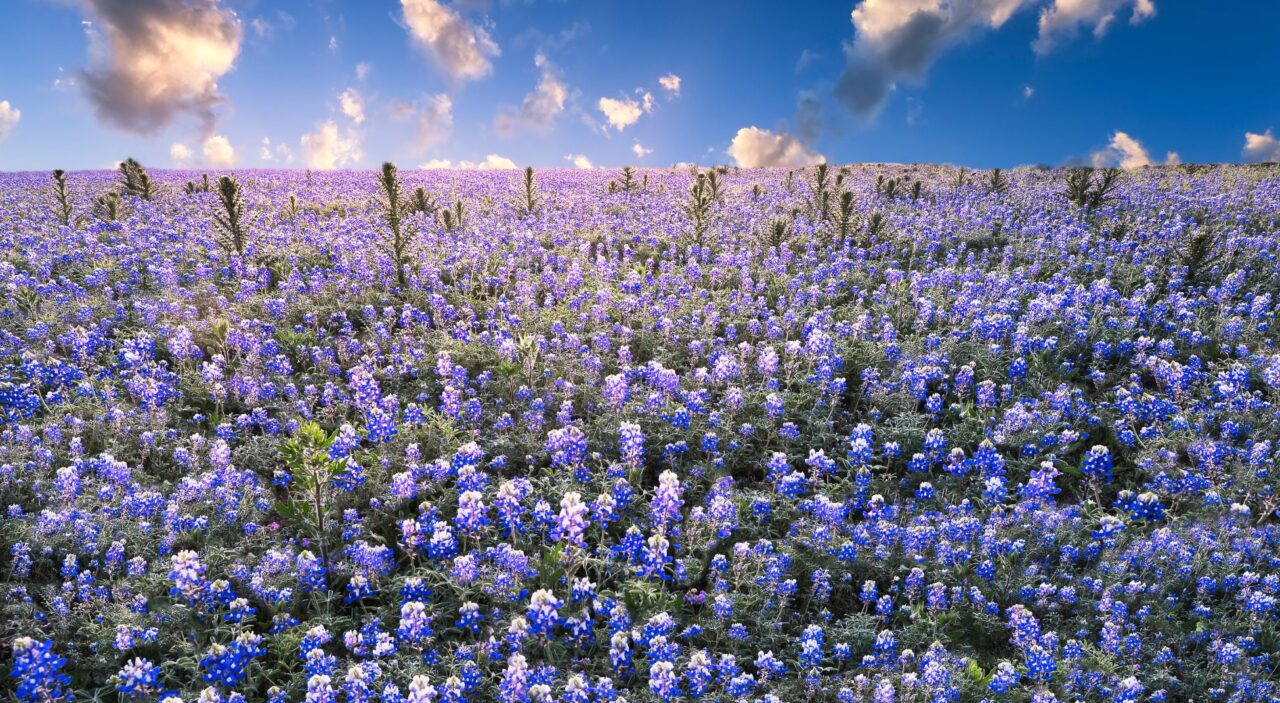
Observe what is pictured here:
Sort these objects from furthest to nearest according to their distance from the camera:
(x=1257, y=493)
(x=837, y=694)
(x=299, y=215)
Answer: (x=299, y=215) → (x=1257, y=493) → (x=837, y=694)

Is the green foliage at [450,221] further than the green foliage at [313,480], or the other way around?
the green foliage at [450,221]

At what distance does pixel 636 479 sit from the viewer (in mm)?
5996

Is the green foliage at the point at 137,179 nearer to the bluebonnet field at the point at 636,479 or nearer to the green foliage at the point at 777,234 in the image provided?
the bluebonnet field at the point at 636,479

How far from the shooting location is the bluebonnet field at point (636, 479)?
4336mm

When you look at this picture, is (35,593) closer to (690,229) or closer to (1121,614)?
(1121,614)

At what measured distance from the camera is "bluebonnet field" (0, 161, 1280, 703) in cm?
434

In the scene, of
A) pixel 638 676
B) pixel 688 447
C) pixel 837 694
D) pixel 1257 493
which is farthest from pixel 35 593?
pixel 1257 493

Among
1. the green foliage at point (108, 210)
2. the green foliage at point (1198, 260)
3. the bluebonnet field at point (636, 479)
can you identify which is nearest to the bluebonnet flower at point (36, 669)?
the bluebonnet field at point (636, 479)

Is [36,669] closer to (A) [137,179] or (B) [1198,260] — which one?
(B) [1198,260]

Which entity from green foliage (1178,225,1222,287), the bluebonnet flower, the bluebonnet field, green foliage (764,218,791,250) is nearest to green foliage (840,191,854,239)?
green foliage (764,218,791,250)

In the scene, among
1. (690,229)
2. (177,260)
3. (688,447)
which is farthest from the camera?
(690,229)

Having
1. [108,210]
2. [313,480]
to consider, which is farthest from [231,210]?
[313,480]

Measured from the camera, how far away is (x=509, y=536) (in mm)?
5410

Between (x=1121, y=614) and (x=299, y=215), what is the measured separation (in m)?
18.2
